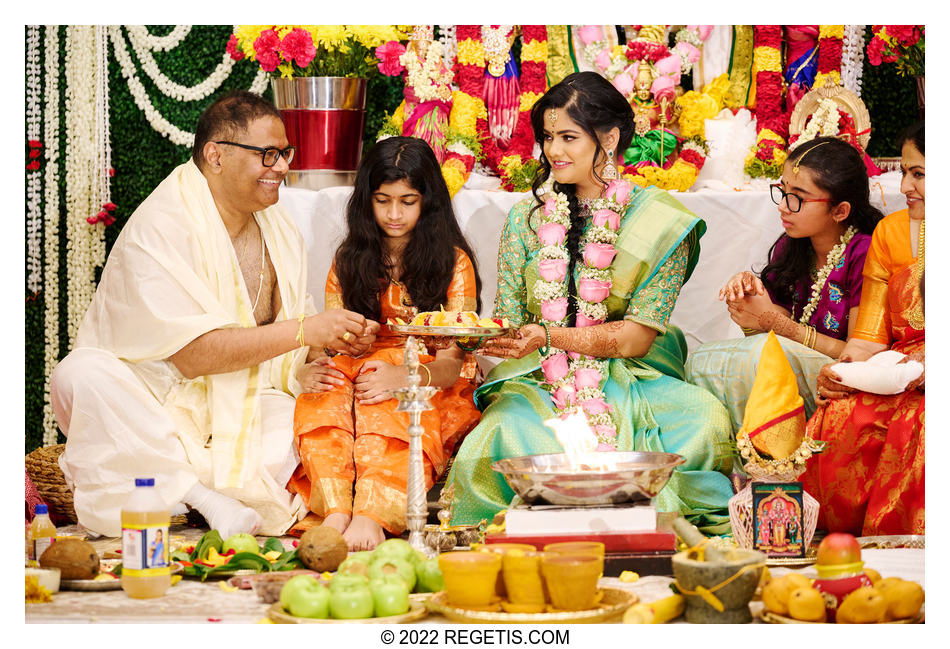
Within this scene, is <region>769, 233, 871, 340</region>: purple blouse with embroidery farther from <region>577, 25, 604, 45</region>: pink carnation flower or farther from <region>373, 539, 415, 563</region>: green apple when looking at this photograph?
<region>373, 539, 415, 563</region>: green apple

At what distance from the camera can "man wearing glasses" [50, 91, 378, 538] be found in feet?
14.1

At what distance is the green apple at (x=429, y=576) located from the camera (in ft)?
11.1

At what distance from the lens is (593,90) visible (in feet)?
14.8

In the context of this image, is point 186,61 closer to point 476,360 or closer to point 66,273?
point 66,273

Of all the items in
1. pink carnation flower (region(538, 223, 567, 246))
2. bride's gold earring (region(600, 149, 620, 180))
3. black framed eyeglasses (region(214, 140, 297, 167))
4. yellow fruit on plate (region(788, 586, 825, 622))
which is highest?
black framed eyeglasses (region(214, 140, 297, 167))

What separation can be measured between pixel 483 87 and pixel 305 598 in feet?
11.6

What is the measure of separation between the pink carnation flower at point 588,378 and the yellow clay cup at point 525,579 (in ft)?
4.68

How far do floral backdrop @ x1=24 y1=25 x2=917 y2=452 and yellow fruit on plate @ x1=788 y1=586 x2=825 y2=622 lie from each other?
4.10 meters

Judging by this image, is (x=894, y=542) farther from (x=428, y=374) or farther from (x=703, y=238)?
(x=703, y=238)

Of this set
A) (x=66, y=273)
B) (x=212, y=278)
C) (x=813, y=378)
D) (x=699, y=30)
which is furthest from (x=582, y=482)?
(x=66, y=273)

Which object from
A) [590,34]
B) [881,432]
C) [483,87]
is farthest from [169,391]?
[590,34]

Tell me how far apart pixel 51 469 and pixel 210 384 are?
3.06 ft

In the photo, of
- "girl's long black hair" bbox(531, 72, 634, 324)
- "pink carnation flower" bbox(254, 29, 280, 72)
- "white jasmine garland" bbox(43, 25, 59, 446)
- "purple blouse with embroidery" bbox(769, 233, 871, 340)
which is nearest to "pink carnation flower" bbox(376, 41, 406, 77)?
"pink carnation flower" bbox(254, 29, 280, 72)

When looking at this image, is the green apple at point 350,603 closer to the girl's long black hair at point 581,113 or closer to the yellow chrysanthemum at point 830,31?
the girl's long black hair at point 581,113
